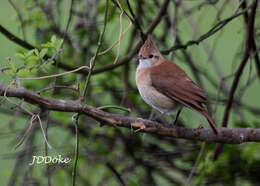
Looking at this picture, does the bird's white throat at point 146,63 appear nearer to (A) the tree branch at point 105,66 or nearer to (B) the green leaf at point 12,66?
(A) the tree branch at point 105,66

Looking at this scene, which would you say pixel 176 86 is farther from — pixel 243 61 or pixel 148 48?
pixel 243 61

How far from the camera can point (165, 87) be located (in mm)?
4336

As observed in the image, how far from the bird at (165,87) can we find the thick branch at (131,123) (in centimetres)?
33

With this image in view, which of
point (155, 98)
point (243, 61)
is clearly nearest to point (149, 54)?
point (155, 98)

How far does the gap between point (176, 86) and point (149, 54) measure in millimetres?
537

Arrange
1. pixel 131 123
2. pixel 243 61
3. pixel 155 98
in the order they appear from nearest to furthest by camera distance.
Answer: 1. pixel 131 123
2. pixel 155 98
3. pixel 243 61

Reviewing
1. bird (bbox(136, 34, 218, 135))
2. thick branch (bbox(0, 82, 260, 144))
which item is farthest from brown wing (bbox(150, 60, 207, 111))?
thick branch (bbox(0, 82, 260, 144))

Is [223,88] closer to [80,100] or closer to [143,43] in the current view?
[143,43]

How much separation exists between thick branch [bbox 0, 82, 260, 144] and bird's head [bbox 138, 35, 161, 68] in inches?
46.6

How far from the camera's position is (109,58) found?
5.73 meters

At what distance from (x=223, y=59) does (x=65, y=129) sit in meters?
8.12

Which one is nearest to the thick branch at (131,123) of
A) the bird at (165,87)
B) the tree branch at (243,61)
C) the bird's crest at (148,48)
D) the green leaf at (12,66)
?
the green leaf at (12,66)

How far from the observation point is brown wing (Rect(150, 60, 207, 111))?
4.02 metres

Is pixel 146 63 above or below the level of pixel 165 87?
above
